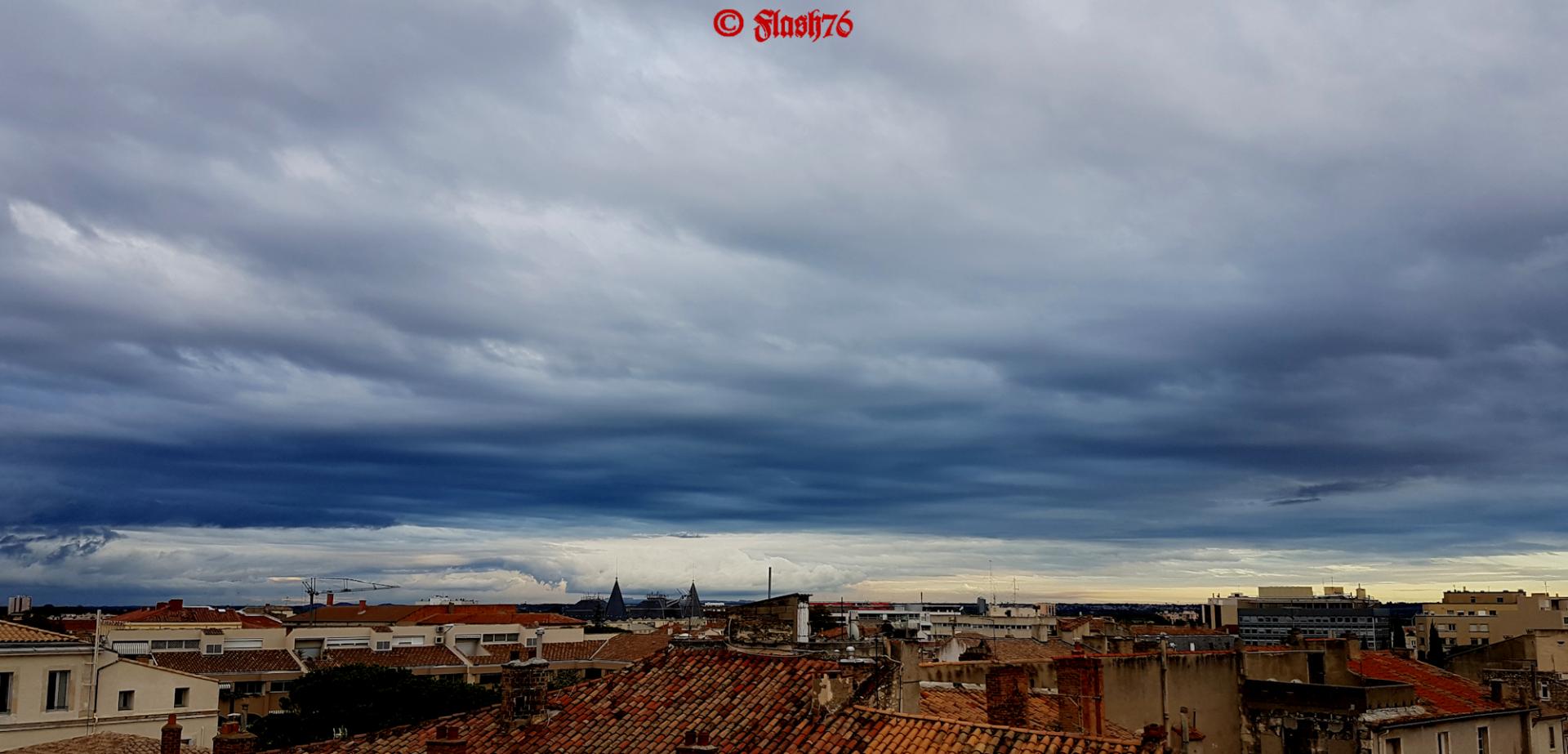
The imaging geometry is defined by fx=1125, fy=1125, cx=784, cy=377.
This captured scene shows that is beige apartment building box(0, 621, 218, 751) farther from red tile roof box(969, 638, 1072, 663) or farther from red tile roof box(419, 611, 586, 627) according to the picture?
red tile roof box(419, 611, 586, 627)

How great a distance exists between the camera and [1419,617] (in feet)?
518

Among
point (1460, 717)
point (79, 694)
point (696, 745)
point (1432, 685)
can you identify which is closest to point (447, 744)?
point (696, 745)

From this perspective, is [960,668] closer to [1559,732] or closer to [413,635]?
[1559,732]

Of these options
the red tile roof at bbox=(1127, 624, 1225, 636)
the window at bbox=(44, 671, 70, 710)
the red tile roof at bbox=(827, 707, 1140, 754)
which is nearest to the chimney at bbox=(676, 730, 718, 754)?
the red tile roof at bbox=(827, 707, 1140, 754)

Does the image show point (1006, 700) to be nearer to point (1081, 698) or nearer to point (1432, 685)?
point (1081, 698)

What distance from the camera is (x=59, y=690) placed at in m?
53.2

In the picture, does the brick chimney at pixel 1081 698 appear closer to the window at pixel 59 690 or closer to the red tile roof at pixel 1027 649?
the red tile roof at pixel 1027 649

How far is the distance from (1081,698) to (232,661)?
85257mm

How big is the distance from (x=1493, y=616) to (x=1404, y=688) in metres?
132

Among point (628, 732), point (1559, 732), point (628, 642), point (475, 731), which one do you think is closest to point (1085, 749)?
point (628, 732)

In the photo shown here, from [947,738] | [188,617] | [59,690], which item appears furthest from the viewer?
[188,617]

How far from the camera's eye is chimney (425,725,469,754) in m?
25.0

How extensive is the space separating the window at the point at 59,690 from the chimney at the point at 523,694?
37.9m

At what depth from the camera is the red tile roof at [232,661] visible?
286 feet
